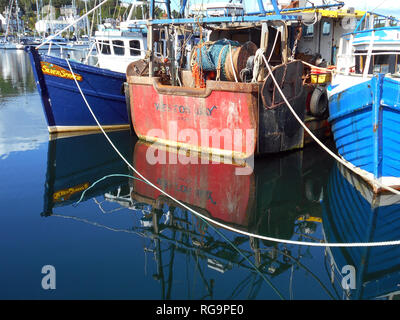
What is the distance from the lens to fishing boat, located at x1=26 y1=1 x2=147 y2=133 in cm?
1027

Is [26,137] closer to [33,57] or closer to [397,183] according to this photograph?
[33,57]

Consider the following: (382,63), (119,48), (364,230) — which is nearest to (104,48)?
(119,48)

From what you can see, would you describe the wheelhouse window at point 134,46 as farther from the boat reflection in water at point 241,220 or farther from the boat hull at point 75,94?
the boat reflection in water at point 241,220

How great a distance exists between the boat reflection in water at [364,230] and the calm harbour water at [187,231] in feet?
0.06

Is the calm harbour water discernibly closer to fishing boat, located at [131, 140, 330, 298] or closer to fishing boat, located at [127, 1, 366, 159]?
fishing boat, located at [131, 140, 330, 298]

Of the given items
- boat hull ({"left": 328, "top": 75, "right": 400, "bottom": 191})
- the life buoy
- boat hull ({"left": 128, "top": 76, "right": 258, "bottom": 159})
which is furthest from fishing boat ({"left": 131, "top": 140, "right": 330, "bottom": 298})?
the life buoy

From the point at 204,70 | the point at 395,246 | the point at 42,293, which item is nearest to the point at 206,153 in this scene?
the point at 204,70

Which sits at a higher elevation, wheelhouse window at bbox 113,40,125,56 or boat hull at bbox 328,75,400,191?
wheelhouse window at bbox 113,40,125,56

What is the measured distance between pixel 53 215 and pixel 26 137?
5553 mm

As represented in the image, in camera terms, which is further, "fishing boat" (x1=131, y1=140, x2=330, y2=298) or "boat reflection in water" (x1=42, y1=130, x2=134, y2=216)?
"boat reflection in water" (x1=42, y1=130, x2=134, y2=216)

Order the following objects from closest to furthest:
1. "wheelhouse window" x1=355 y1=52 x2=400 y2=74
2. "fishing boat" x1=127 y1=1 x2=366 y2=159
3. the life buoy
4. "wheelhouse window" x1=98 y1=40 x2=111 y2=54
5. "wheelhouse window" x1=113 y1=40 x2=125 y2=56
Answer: "wheelhouse window" x1=355 y1=52 x2=400 y2=74 < "fishing boat" x1=127 y1=1 x2=366 y2=159 < the life buoy < "wheelhouse window" x1=113 y1=40 x2=125 y2=56 < "wheelhouse window" x1=98 y1=40 x2=111 y2=54

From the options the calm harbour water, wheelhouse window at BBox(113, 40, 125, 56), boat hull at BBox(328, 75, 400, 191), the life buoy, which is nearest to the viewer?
the calm harbour water

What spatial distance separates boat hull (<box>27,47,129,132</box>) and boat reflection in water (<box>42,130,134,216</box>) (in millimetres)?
417
